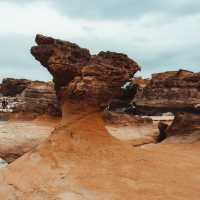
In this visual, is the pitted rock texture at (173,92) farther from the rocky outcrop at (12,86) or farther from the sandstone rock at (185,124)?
the rocky outcrop at (12,86)

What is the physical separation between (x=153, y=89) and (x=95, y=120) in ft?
26.7

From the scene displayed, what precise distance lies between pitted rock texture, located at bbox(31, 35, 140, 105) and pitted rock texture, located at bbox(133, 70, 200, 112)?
5.89 meters

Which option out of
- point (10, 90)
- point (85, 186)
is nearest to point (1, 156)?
point (85, 186)

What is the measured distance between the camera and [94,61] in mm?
11477

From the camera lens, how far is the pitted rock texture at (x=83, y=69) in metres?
11.3

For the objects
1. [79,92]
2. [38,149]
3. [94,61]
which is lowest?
[38,149]

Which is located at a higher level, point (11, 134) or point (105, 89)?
point (105, 89)

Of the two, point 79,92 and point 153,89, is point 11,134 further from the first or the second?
point 79,92

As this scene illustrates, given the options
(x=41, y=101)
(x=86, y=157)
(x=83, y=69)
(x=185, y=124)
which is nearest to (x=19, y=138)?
(x=41, y=101)

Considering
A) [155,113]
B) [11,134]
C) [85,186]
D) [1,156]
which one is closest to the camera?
[85,186]

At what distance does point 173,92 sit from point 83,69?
24.2 ft

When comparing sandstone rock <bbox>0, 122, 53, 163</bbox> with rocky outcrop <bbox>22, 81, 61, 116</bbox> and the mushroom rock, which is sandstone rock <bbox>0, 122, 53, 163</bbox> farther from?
the mushroom rock

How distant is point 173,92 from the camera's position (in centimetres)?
1812

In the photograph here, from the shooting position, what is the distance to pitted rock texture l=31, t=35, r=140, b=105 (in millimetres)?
11266
